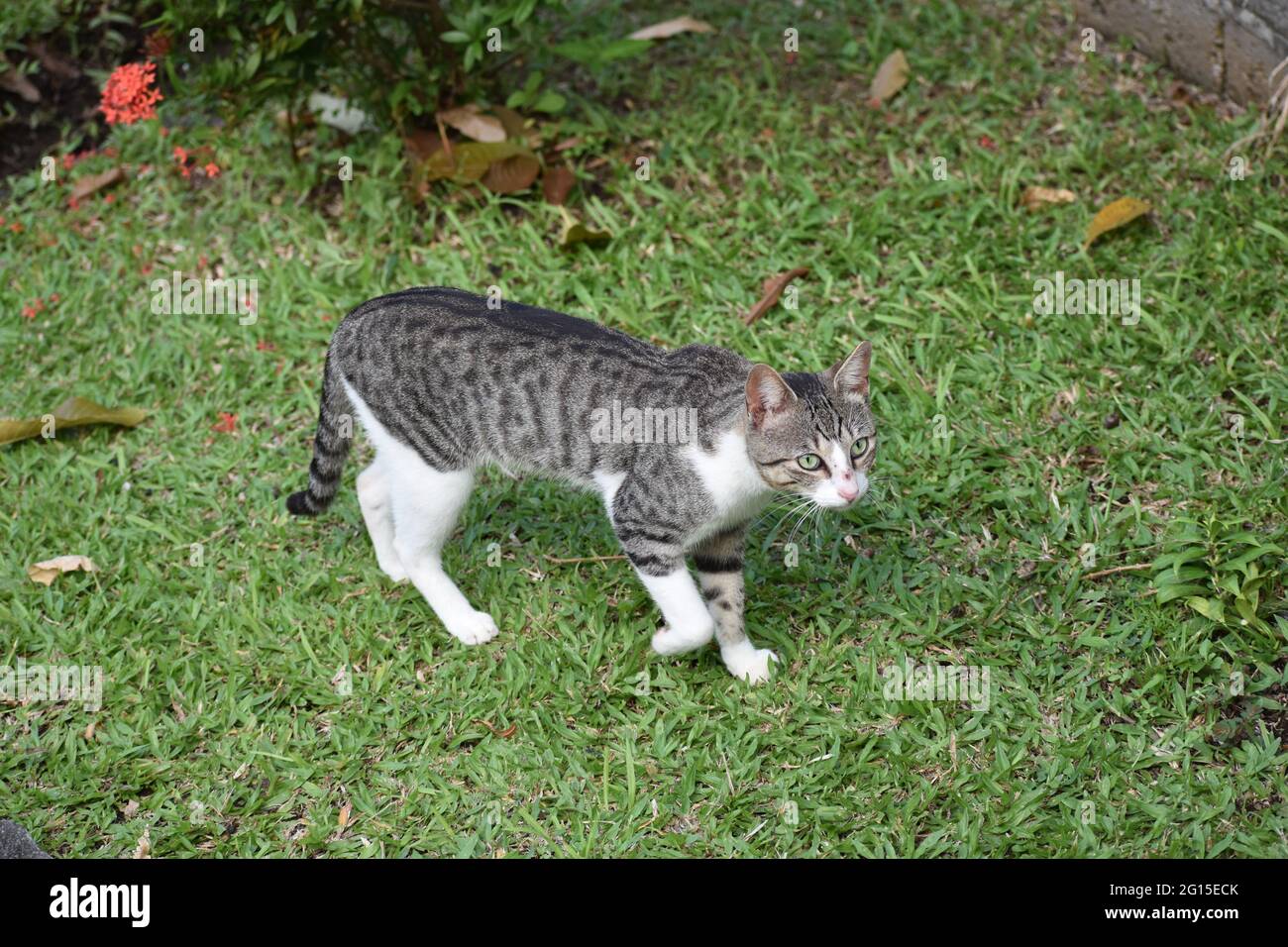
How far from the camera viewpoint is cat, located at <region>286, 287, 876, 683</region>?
4.29m

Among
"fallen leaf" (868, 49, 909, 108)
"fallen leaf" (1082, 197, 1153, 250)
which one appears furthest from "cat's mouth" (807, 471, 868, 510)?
"fallen leaf" (868, 49, 909, 108)

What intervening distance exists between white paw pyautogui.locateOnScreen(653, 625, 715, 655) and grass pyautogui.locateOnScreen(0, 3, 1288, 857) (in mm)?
147

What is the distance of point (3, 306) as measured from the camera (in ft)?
22.3

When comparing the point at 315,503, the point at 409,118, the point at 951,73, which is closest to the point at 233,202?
the point at 409,118

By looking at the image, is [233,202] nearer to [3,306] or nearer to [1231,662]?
[3,306]

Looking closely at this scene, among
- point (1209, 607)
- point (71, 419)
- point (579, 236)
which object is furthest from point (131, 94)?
point (1209, 607)

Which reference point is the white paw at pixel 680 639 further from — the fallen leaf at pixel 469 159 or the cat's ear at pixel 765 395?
the fallen leaf at pixel 469 159

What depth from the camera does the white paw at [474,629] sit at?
16.2 ft

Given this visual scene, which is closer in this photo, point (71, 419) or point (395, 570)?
point (395, 570)

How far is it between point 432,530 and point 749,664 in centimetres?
126

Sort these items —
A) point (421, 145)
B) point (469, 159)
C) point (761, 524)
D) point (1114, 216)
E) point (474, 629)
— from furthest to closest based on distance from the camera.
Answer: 1. point (421, 145)
2. point (469, 159)
3. point (1114, 216)
4. point (761, 524)
5. point (474, 629)

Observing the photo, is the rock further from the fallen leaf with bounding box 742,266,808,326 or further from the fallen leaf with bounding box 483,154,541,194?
the fallen leaf with bounding box 483,154,541,194

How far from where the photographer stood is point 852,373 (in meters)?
4.36

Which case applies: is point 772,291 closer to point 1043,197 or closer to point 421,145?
point 1043,197
